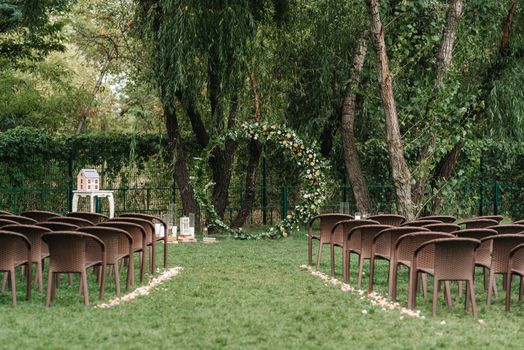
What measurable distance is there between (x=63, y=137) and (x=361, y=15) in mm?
7060

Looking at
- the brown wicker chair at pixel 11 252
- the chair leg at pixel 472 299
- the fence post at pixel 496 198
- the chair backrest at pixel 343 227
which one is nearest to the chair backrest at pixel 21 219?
the brown wicker chair at pixel 11 252

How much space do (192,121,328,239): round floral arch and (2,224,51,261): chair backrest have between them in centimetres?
696

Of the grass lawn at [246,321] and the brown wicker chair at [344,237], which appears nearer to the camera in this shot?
the grass lawn at [246,321]

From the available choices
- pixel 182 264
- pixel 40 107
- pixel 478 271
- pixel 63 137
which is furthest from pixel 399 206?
pixel 40 107

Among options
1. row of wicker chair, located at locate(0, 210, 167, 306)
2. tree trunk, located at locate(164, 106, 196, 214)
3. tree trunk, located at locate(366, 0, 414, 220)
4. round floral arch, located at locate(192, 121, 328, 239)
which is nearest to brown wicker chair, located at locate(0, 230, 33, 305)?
row of wicker chair, located at locate(0, 210, 167, 306)

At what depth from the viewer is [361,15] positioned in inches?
607

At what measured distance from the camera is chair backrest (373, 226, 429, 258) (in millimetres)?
8234

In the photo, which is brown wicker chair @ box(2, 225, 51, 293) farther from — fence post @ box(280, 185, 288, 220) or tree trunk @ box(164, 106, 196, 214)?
fence post @ box(280, 185, 288, 220)

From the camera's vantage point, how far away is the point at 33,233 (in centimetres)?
827

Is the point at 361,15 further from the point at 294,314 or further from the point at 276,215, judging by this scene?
the point at 294,314

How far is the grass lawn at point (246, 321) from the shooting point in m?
5.96

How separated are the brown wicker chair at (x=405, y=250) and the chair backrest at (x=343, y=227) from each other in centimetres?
140

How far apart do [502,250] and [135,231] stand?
4330 millimetres

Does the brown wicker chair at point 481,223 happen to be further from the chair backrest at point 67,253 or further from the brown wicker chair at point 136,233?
the chair backrest at point 67,253
